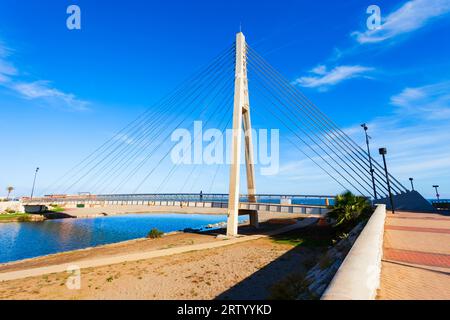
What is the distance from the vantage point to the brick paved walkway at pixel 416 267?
505 cm

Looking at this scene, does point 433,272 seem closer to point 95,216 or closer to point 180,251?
point 180,251

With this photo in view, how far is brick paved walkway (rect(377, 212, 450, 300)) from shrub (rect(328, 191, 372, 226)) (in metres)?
7.92

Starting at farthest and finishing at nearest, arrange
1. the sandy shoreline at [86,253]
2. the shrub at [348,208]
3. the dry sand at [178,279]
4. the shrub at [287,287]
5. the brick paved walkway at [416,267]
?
the sandy shoreline at [86,253] < the shrub at [348,208] < the dry sand at [178,279] < the shrub at [287,287] < the brick paved walkway at [416,267]

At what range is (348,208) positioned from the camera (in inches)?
781

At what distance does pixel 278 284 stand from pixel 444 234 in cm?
873

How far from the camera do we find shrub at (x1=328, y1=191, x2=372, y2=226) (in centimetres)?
1942

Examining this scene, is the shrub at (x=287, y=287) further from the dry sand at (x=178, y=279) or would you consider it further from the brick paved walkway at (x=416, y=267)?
the brick paved walkway at (x=416, y=267)

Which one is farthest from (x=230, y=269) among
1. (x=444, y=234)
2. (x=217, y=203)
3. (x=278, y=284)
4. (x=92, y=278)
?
(x=217, y=203)

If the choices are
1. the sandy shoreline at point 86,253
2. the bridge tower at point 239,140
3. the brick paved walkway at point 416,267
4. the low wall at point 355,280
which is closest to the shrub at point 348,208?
the brick paved walkway at point 416,267

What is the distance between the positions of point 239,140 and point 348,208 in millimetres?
13475

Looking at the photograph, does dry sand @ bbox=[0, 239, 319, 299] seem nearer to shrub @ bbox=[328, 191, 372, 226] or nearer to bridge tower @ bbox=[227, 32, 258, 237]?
shrub @ bbox=[328, 191, 372, 226]

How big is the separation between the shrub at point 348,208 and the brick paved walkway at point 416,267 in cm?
792

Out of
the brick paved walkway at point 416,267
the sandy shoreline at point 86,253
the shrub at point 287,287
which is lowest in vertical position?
the sandy shoreline at point 86,253

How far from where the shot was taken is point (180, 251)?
66.8 feet
